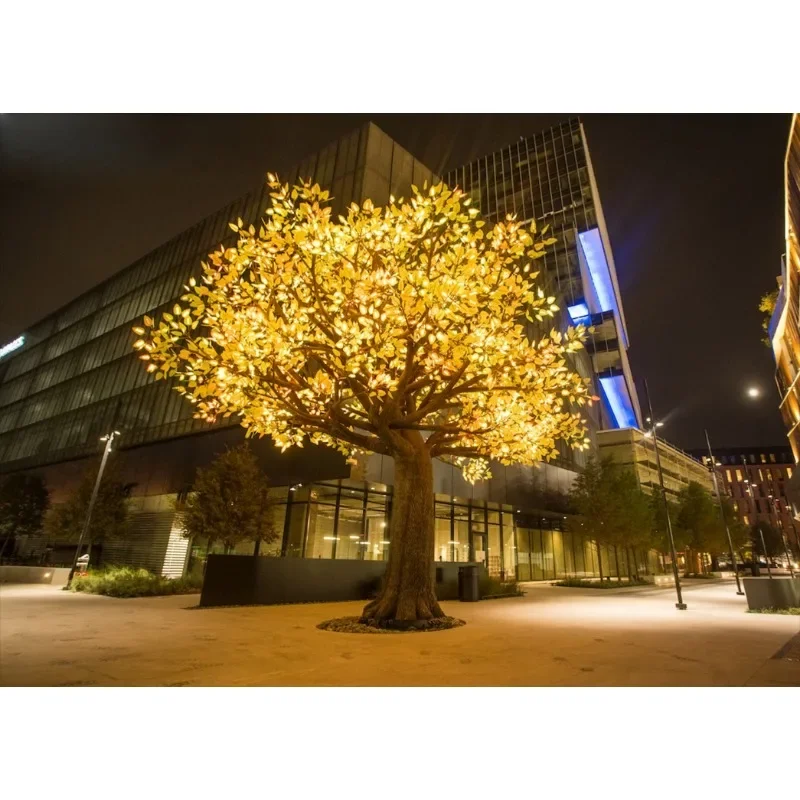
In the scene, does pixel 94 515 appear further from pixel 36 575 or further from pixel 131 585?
pixel 131 585

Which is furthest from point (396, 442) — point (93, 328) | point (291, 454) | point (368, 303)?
point (93, 328)

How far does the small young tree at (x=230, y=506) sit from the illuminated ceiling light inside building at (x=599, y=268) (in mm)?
64790

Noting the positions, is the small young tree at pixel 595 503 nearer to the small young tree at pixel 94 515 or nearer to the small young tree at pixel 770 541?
the small young tree at pixel 94 515

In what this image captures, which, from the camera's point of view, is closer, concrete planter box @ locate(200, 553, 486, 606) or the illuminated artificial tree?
the illuminated artificial tree

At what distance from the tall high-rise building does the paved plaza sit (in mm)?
55621

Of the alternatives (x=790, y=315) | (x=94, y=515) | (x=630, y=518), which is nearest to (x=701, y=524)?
(x=630, y=518)

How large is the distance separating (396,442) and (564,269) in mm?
63258

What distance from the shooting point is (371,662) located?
252 inches

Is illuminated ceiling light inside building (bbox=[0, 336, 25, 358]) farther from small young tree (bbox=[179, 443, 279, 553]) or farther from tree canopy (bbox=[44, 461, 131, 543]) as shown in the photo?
small young tree (bbox=[179, 443, 279, 553])

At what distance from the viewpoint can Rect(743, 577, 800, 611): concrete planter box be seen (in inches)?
527

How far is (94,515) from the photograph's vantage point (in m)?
24.3

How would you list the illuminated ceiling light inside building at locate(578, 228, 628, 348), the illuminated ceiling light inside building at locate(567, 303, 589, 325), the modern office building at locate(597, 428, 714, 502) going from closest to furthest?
the modern office building at locate(597, 428, 714, 502) → the illuminated ceiling light inside building at locate(567, 303, 589, 325) → the illuminated ceiling light inside building at locate(578, 228, 628, 348)

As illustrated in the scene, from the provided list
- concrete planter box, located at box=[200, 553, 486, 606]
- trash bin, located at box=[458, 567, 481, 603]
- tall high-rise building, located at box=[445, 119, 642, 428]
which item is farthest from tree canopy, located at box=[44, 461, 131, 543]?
tall high-rise building, located at box=[445, 119, 642, 428]

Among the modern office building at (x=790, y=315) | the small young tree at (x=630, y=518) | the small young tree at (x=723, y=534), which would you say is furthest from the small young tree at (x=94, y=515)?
the small young tree at (x=723, y=534)
